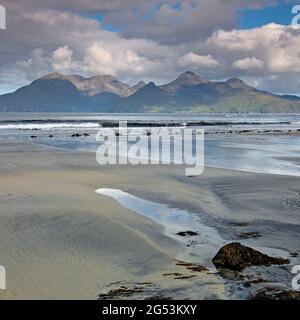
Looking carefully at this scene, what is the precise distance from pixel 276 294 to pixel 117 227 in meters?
4.37

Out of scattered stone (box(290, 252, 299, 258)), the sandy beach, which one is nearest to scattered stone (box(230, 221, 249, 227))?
the sandy beach

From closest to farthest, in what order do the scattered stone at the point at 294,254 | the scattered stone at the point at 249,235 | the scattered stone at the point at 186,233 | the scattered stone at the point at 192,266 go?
the scattered stone at the point at 192,266, the scattered stone at the point at 294,254, the scattered stone at the point at 249,235, the scattered stone at the point at 186,233

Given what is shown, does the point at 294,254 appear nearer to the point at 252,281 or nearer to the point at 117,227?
the point at 252,281

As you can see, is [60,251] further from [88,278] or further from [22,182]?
[22,182]

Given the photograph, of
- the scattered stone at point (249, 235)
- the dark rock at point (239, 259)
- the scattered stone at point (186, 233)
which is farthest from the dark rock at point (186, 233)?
the dark rock at point (239, 259)

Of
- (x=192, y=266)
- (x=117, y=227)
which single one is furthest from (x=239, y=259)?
(x=117, y=227)

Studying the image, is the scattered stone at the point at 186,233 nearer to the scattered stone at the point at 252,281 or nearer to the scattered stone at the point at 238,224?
the scattered stone at the point at 238,224

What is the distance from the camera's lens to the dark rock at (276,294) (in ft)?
19.0

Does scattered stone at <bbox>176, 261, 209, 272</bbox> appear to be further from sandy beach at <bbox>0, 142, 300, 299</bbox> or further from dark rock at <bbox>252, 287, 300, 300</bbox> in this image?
dark rock at <bbox>252, 287, 300, 300</bbox>

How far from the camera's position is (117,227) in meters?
9.52

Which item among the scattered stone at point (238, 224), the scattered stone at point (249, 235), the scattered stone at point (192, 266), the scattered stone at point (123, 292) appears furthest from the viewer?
the scattered stone at point (238, 224)

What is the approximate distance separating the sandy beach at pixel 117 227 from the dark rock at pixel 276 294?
19.8 inches

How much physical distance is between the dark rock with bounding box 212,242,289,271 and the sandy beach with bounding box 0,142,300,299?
0.38 m
